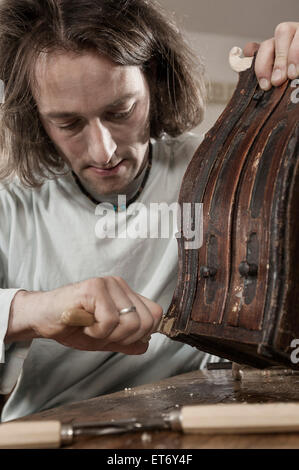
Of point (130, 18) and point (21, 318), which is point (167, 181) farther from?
point (21, 318)

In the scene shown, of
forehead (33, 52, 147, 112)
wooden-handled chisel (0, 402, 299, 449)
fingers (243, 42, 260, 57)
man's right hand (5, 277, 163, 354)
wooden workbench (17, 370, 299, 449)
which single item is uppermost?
fingers (243, 42, 260, 57)

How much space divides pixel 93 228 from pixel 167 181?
26 cm

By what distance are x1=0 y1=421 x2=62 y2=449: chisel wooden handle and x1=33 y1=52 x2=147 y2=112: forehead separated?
30.2 inches

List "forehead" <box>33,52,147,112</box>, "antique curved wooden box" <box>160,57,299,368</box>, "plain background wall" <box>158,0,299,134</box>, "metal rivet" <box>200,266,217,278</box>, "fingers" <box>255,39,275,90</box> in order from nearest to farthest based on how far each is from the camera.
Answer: "antique curved wooden box" <box>160,57,299,368</box>, "metal rivet" <box>200,266,217,278</box>, "fingers" <box>255,39,275,90</box>, "forehead" <box>33,52,147,112</box>, "plain background wall" <box>158,0,299,134</box>

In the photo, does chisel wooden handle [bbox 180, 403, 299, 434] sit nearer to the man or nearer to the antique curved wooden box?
the antique curved wooden box

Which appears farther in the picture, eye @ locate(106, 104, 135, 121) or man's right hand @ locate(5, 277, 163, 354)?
eye @ locate(106, 104, 135, 121)

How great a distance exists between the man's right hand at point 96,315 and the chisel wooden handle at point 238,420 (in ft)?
0.78

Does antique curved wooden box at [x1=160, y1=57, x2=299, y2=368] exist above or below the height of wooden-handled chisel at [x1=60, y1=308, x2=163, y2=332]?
above

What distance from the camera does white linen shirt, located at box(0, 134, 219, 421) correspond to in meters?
1.48

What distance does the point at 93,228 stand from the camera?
5.01 feet

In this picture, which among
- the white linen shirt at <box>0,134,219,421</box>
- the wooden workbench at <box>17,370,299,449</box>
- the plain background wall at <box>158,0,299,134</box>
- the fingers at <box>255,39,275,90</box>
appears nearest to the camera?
the wooden workbench at <box>17,370,299,449</box>

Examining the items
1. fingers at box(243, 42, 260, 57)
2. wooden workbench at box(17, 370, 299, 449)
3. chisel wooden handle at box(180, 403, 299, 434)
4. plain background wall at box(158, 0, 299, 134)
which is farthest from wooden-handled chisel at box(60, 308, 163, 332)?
plain background wall at box(158, 0, 299, 134)

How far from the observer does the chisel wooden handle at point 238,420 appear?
685 mm

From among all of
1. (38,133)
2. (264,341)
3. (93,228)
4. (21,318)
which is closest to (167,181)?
(93,228)
